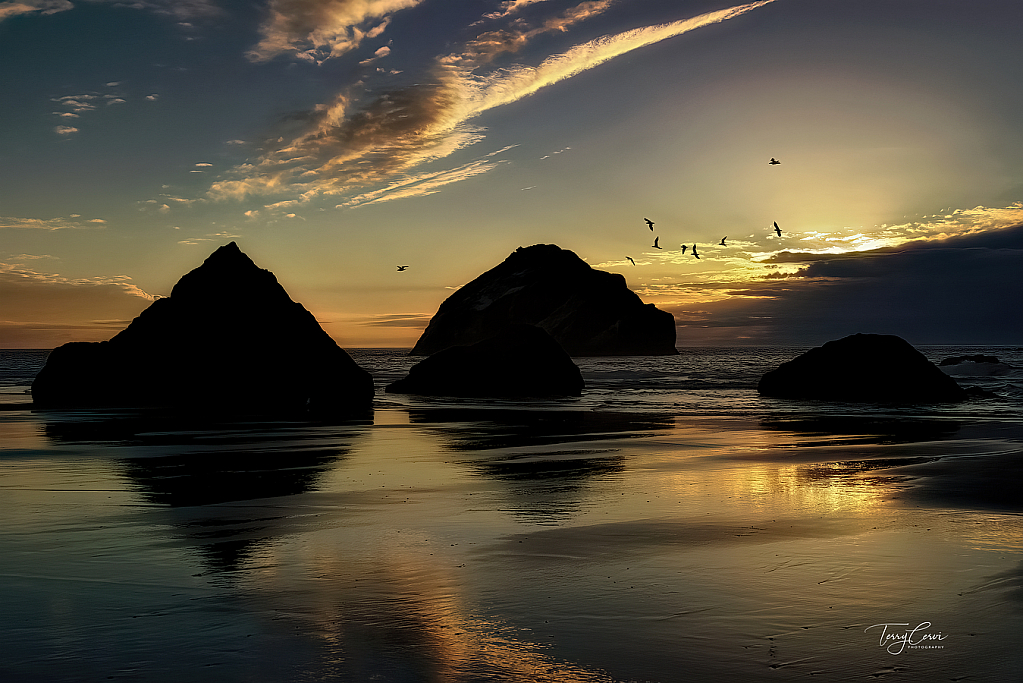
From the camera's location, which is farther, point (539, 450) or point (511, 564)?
point (539, 450)

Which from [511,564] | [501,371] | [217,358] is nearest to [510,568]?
[511,564]

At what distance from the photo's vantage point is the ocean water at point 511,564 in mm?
4254

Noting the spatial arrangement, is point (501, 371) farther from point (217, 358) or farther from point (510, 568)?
point (510, 568)

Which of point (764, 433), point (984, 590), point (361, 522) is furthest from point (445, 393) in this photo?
point (984, 590)

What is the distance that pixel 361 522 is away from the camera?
796 centimetres

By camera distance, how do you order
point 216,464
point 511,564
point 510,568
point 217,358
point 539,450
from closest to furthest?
point 510,568 < point 511,564 < point 216,464 < point 539,450 < point 217,358

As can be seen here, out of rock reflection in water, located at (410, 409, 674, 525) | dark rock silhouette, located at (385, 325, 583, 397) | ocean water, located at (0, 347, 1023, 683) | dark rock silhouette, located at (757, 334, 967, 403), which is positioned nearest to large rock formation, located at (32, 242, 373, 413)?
dark rock silhouette, located at (385, 325, 583, 397)

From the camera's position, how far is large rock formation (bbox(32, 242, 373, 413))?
87.5 ft

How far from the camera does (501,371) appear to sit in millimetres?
32844

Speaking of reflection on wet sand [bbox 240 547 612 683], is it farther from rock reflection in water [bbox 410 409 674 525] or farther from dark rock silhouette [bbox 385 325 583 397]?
dark rock silhouette [bbox 385 325 583 397]

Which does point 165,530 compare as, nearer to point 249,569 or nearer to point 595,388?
point 249,569

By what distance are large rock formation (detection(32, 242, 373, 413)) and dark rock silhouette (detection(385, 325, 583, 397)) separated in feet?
13.8

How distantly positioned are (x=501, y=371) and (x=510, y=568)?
2670cm

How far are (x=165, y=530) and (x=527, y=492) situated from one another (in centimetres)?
419
